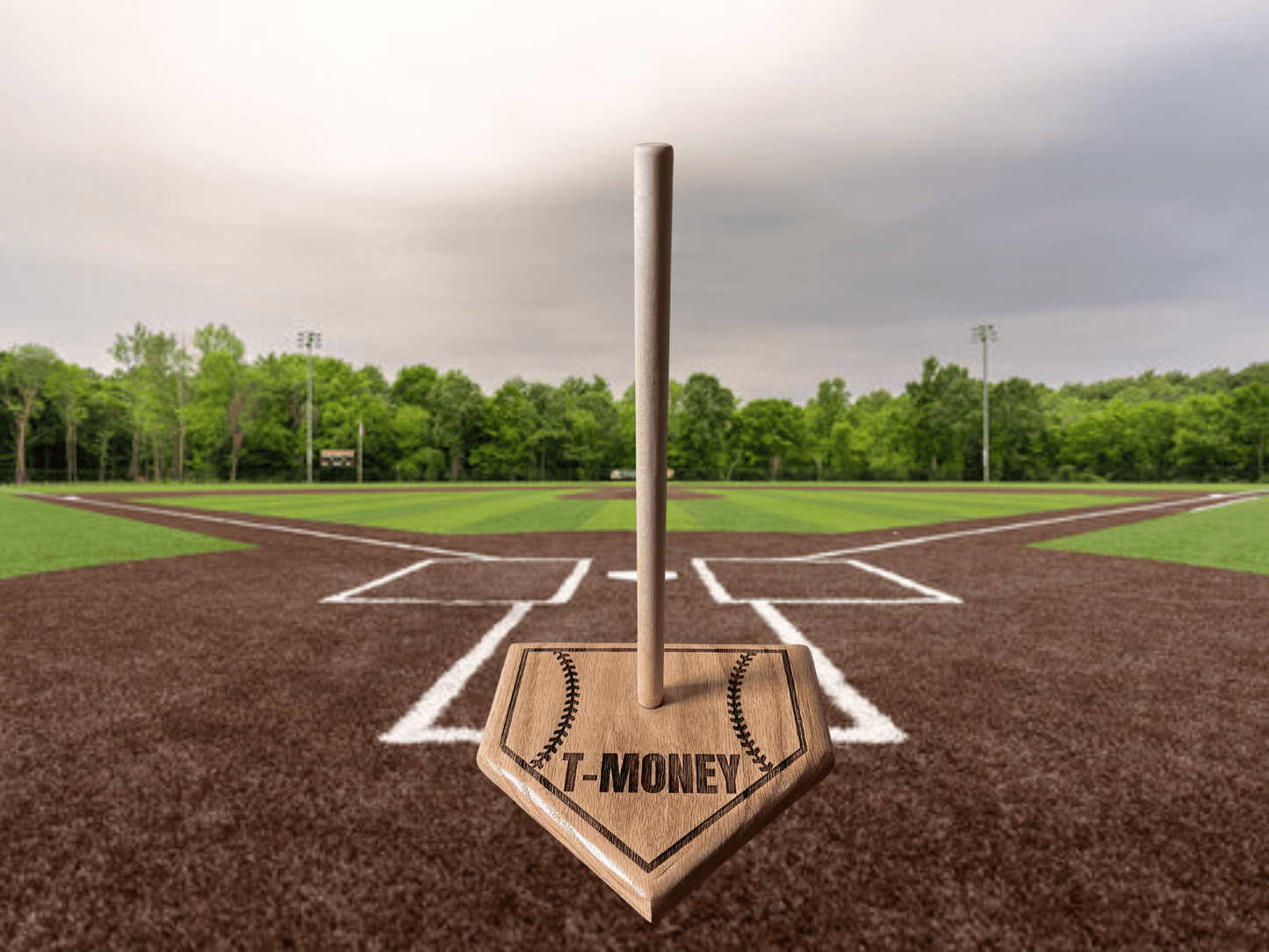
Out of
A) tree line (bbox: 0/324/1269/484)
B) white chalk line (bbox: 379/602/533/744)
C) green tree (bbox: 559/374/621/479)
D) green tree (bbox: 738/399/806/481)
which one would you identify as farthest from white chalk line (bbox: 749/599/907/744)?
green tree (bbox: 738/399/806/481)

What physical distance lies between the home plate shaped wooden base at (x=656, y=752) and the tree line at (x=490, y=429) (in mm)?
60949

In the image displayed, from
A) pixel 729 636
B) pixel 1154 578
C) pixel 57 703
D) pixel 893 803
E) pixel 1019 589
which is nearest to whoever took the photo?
pixel 893 803

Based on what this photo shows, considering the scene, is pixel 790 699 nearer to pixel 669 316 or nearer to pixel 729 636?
pixel 669 316

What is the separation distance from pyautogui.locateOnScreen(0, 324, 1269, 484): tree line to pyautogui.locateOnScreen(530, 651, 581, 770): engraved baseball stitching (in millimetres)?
60938

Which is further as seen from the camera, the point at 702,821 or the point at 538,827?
the point at 538,827

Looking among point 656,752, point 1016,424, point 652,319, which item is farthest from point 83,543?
point 1016,424

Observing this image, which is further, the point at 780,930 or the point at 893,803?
the point at 893,803

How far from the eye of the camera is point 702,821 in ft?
3.04

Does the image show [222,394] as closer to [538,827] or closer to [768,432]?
[768,432]

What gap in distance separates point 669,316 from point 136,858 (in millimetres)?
2796

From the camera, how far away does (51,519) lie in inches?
683

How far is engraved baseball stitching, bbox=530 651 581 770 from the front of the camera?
0.99 meters

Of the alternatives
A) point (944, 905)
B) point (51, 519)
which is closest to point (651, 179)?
point (944, 905)

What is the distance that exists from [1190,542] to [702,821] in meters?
15.5
